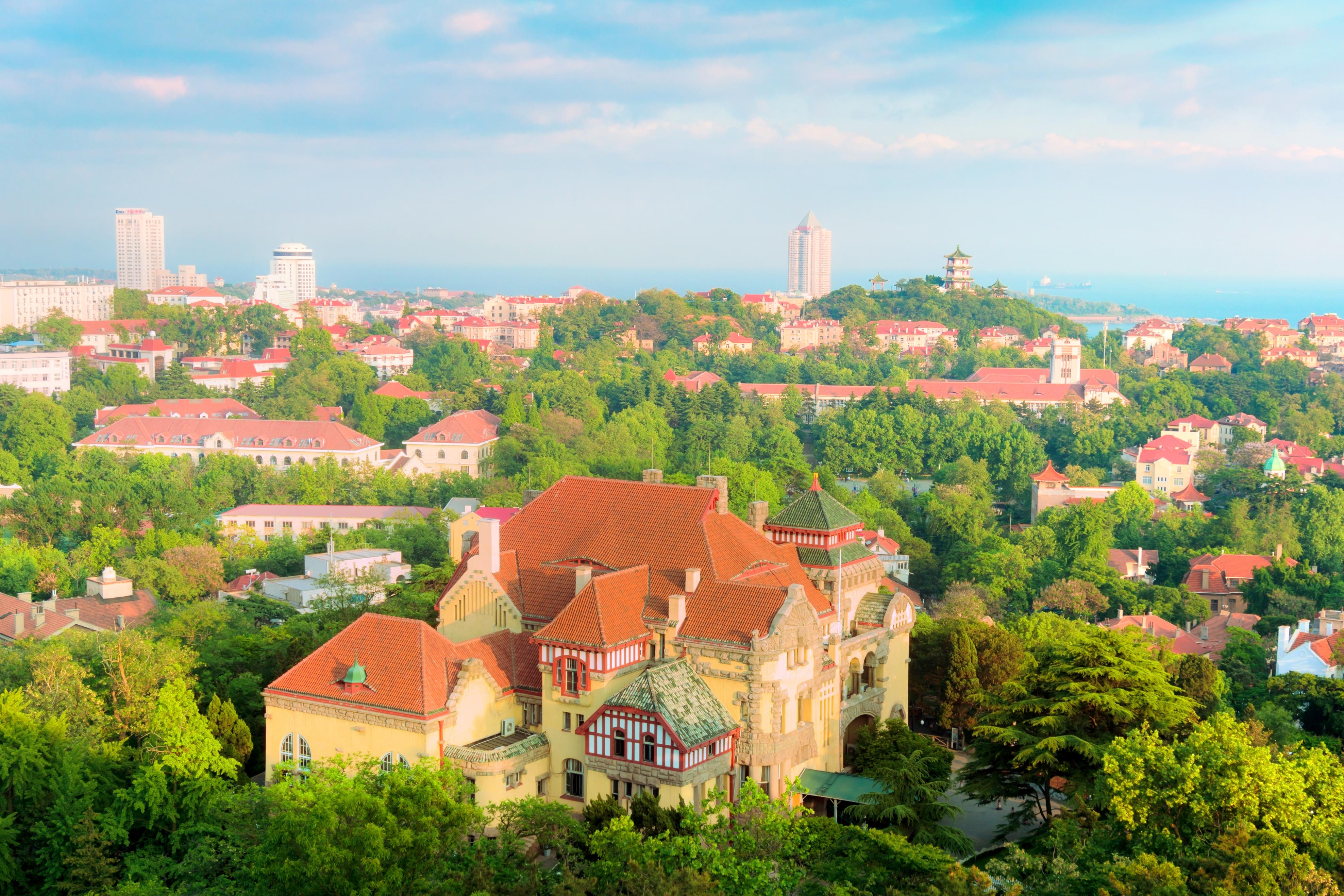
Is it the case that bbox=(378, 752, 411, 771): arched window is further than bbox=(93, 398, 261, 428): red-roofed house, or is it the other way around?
bbox=(93, 398, 261, 428): red-roofed house

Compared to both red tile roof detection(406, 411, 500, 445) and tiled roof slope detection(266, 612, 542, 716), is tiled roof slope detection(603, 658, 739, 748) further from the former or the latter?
red tile roof detection(406, 411, 500, 445)

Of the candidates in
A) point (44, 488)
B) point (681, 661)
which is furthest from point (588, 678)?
point (44, 488)

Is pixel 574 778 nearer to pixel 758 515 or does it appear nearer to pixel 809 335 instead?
pixel 758 515

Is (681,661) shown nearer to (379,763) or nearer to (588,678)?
(588,678)

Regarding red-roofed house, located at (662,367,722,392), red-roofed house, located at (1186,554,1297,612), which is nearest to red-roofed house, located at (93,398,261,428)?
red-roofed house, located at (662,367,722,392)

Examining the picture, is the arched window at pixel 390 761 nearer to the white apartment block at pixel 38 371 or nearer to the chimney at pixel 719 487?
the chimney at pixel 719 487

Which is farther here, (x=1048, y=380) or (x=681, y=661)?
(x=1048, y=380)

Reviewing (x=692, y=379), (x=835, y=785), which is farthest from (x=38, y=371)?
(x=835, y=785)
